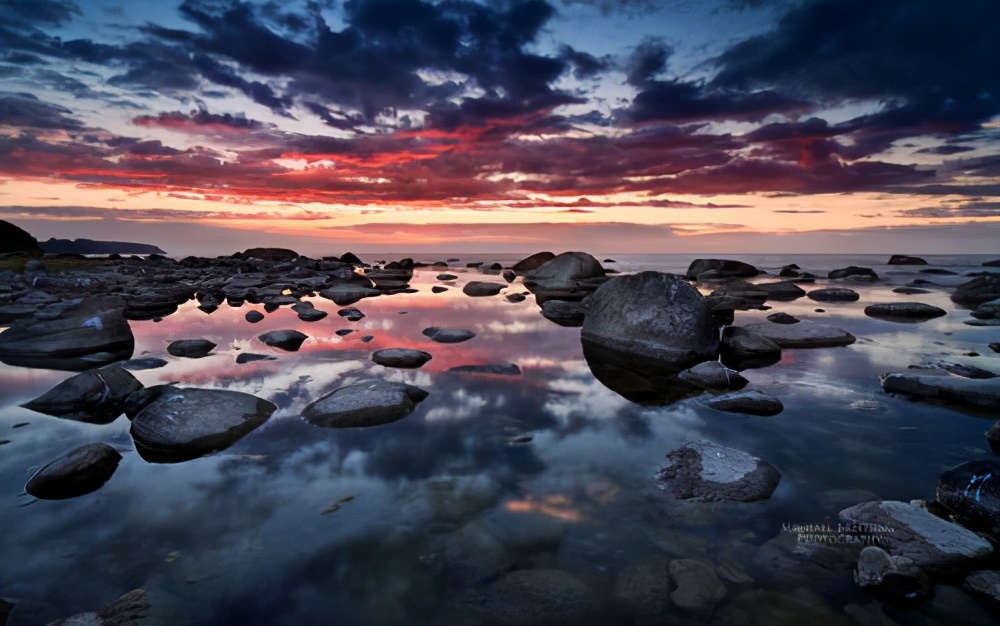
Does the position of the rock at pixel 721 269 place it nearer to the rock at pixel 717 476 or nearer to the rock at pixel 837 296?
the rock at pixel 837 296

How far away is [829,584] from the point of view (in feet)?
10.7

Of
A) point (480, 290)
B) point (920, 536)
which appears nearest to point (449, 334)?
point (920, 536)

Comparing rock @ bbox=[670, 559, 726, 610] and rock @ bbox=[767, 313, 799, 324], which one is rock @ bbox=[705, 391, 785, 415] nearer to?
rock @ bbox=[670, 559, 726, 610]

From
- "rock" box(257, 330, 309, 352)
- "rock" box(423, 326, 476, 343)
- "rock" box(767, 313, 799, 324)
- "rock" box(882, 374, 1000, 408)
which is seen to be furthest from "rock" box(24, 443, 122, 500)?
"rock" box(767, 313, 799, 324)

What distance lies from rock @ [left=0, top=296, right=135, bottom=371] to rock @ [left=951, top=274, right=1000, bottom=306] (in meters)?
30.6

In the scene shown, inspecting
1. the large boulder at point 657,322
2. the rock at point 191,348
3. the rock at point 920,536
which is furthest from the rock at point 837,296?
the rock at point 191,348

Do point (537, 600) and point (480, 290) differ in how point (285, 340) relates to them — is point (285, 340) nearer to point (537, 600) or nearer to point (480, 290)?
point (537, 600)

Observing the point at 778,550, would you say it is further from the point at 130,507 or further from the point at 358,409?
the point at 130,507

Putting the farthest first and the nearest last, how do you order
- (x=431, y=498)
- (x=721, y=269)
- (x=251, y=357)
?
(x=721, y=269) < (x=251, y=357) < (x=431, y=498)

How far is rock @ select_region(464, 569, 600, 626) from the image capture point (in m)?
3.05

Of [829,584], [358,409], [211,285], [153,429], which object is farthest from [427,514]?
[211,285]

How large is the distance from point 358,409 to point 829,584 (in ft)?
17.7

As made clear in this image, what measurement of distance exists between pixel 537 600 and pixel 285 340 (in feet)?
31.5

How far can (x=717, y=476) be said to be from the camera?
4.70m
